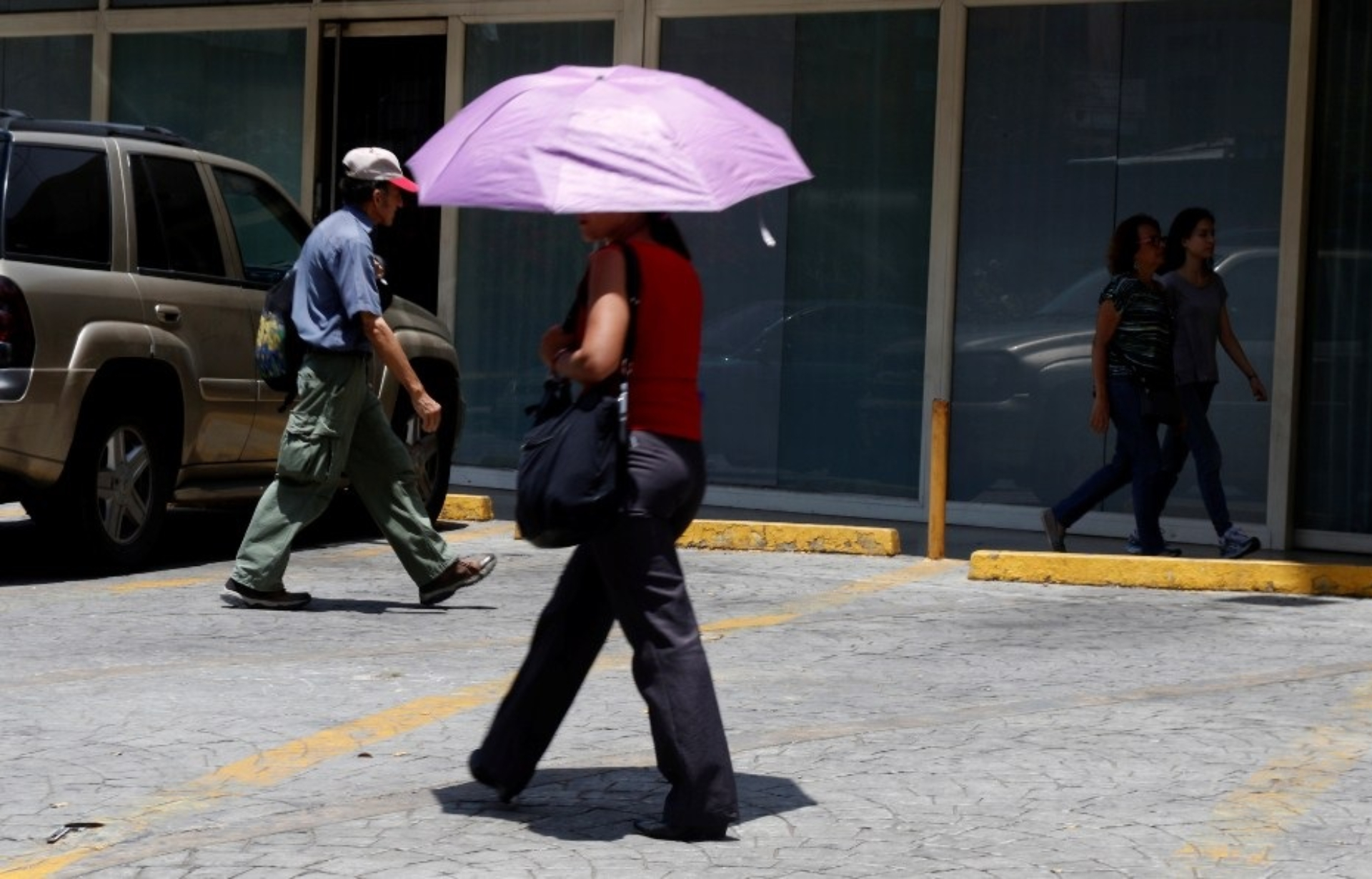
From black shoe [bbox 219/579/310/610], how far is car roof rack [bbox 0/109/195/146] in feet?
8.03

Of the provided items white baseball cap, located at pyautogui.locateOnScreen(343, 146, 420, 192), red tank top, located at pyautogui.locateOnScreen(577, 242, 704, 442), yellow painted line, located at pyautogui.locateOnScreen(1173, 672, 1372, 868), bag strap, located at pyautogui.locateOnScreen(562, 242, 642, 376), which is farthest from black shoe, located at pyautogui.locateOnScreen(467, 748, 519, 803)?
white baseball cap, located at pyautogui.locateOnScreen(343, 146, 420, 192)

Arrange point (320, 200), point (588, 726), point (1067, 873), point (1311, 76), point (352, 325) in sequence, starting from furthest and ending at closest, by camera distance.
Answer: point (320, 200), point (1311, 76), point (352, 325), point (588, 726), point (1067, 873)

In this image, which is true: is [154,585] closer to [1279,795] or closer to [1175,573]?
[1175,573]

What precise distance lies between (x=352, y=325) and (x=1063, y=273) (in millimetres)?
5547

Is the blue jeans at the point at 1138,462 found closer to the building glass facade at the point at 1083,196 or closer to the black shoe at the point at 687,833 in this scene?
the building glass facade at the point at 1083,196

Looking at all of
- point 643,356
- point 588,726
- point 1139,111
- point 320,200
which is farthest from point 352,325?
point 320,200

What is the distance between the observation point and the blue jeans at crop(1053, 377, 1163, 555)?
39.2ft

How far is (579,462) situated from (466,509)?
8.08 meters

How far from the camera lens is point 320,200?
1620 centimetres

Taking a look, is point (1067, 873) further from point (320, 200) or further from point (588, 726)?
point (320, 200)

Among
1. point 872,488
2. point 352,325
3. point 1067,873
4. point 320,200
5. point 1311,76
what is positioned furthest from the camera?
point 320,200

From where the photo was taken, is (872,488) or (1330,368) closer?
(1330,368)

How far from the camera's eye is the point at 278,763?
21.8 ft

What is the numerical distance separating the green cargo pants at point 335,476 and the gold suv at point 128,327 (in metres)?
1.15
